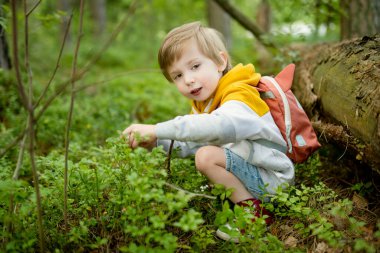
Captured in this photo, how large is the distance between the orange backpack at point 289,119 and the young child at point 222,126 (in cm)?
8

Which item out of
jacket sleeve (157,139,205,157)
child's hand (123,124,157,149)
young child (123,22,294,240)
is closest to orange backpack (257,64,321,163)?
young child (123,22,294,240)

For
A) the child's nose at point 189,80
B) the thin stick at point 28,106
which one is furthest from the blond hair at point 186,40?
the thin stick at point 28,106

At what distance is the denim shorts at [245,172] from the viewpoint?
254 centimetres

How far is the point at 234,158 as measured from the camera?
2.55m

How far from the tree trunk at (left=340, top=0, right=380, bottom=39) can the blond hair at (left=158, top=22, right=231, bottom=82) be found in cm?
198

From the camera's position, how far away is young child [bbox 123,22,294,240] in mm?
2410

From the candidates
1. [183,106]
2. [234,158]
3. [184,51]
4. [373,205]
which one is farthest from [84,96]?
[373,205]

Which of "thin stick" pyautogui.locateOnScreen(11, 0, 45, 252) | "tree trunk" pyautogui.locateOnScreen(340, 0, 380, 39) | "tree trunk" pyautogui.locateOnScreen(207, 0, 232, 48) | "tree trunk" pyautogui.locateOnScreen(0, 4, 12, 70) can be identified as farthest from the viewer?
"tree trunk" pyautogui.locateOnScreen(207, 0, 232, 48)

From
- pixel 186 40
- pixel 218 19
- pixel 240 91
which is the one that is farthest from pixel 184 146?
pixel 218 19

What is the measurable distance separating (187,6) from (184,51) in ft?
35.6

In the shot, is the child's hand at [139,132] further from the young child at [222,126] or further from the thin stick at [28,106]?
the thin stick at [28,106]

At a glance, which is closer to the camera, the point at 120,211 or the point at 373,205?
the point at 120,211

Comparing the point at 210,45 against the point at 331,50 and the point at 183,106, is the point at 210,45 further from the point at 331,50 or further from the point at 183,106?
the point at 183,106

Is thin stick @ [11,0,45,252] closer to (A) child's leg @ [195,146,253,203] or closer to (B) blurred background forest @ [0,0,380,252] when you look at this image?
(B) blurred background forest @ [0,0,380,252]
